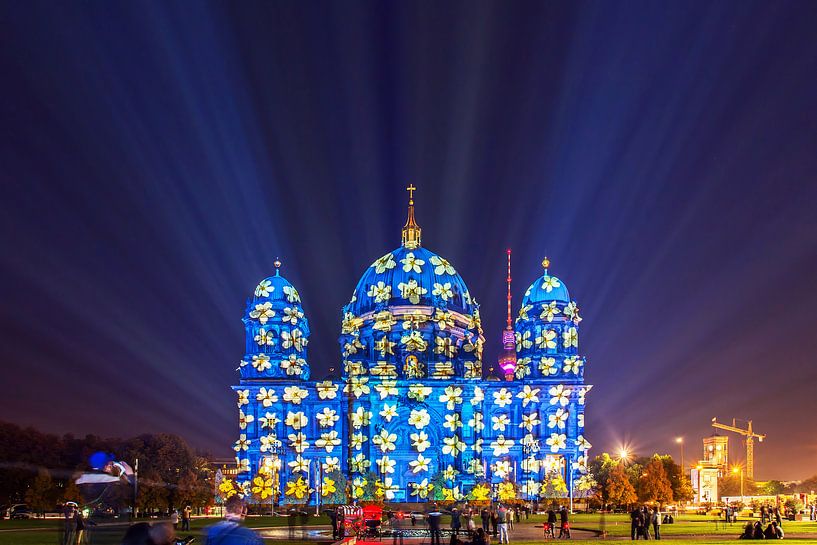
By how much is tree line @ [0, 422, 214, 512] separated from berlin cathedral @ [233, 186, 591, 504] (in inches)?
359

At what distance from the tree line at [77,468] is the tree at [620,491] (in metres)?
35.5

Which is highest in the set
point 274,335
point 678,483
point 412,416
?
point 274,335

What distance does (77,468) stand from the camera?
275 ft

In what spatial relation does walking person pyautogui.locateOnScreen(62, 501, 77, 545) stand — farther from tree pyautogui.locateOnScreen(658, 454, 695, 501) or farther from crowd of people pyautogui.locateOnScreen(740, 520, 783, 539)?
tree pyautogui.locateOnScreen(658, 454, 695, 501)

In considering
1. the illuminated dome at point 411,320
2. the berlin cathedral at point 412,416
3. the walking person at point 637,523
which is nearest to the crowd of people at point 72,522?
the walking person at point 637,523

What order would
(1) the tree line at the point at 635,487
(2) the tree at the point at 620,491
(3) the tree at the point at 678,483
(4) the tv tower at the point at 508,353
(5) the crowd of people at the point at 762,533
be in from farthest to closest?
(4) the tv tower at the point at 508,353 → (3) the tree at the point at 678,483 → (1) the tree line at the point at 635,487 → (2) the tree at the point at 620,491 → (5) the crowd of people at the point at 762,533

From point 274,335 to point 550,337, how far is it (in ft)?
92.7

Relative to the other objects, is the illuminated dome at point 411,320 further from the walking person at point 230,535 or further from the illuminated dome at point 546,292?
the walking person at point 230,535

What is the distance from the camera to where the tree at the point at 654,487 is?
97.4 meters

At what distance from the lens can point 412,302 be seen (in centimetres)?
11556

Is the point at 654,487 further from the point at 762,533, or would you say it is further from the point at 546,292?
the point at 762,533

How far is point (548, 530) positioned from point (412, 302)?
6388 cm

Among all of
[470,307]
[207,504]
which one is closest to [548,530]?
[207,504]

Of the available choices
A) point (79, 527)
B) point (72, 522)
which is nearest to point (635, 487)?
point (79, 527)
